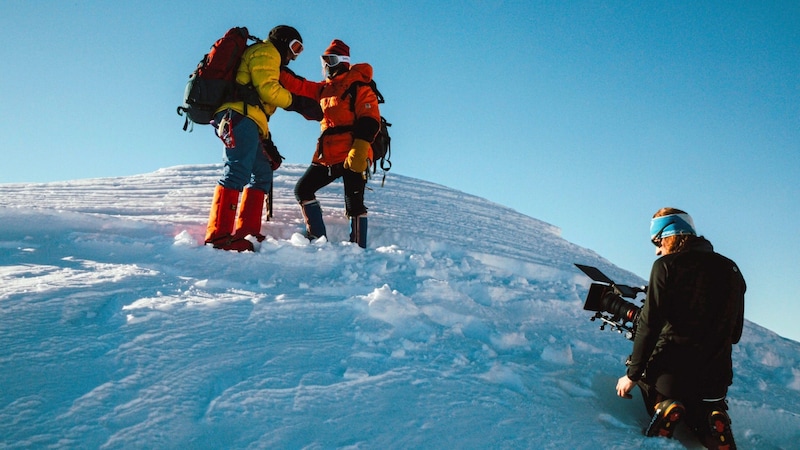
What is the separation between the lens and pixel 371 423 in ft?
6.72

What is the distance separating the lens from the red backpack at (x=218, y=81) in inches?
176

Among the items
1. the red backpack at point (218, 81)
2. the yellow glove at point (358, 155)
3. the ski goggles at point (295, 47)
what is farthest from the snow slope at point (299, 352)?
the ski goggles at point (295, 47)

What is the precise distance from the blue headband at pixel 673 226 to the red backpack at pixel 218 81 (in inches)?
142

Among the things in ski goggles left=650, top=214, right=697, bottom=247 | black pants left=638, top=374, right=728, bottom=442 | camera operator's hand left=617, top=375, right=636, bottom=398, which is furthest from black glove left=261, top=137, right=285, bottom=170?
black pants left=638, top=374, right=728, bottom=442

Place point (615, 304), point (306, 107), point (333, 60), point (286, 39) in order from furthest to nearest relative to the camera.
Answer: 1. point (306, 107)
2. point (333, 60)
3. point (286, 39)
4. point (615, 304)

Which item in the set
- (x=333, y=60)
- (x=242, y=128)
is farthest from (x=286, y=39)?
(x=242, y=128)

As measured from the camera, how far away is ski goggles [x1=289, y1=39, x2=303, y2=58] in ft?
16.3

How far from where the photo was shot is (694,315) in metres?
2.55

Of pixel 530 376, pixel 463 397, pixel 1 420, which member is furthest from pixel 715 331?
pixel 1 420

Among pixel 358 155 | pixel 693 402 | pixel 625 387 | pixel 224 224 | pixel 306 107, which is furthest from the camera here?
pixel 306 107

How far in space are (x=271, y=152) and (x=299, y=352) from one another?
3.10 metres

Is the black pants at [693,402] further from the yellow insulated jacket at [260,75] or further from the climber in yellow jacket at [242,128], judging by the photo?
the yellow insulated jacket at [260,75]

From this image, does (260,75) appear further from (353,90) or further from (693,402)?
(693,402)

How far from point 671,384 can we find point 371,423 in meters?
1.62
